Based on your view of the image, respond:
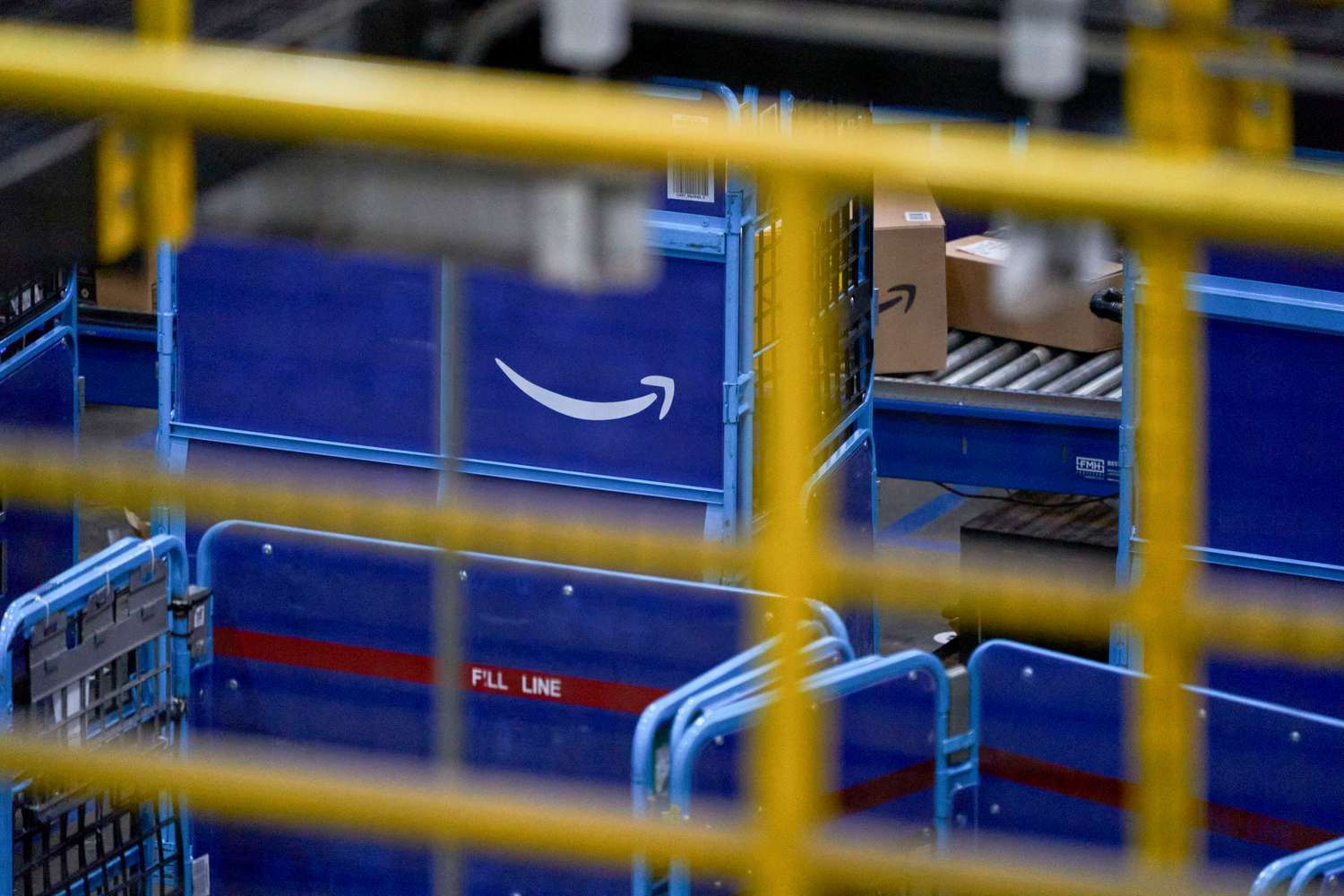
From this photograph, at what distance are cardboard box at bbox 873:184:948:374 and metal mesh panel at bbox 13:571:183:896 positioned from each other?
13.9 feet

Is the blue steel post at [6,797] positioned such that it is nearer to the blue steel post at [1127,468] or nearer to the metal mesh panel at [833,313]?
the metal mesh panel at [833,313]

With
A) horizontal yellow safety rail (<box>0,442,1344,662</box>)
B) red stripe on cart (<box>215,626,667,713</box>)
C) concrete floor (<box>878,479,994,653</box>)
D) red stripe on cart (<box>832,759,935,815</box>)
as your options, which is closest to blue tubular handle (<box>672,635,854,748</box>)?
red stripe on cart (<box>832,759,935,815</box>)

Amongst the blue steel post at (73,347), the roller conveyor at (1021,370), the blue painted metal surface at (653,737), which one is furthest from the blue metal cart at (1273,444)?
the blue steel post at (73,347)

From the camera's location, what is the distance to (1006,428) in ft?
27.9

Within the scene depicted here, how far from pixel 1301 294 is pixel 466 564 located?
8.82ft

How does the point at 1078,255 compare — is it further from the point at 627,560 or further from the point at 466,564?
the point at 466,564

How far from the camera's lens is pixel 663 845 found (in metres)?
2.11

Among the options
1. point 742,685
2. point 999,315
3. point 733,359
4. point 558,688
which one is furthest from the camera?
point 999,315

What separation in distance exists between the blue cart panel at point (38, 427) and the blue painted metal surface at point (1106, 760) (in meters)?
3.94

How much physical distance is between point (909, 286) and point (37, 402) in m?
3.92

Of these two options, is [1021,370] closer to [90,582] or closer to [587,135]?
[90,582]

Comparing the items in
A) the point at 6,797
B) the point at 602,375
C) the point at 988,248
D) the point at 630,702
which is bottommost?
the point at 6,797

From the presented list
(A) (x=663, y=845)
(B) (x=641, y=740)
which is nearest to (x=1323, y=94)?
(A) (x=663, y=845)

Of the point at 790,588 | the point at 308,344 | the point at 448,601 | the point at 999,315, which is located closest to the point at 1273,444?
the point at 999,315
